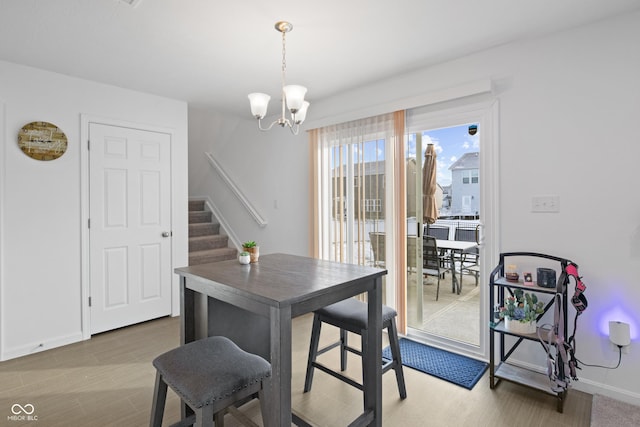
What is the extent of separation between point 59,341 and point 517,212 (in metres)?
4.06

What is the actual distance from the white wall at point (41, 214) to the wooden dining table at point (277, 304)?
195cm

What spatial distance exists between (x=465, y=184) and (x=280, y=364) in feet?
10.9

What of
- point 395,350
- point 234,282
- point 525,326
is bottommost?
point 395,350

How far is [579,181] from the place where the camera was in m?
2.22

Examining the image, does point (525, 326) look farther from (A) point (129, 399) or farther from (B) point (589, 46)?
(A) point (129, 399)

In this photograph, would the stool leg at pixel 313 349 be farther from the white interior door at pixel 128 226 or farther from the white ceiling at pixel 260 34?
the white interior door at pixel 128 226

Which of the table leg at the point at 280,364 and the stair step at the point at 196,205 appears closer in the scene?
the table leg at the point at 280,364

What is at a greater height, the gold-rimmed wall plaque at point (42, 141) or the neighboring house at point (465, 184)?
the gold-rimmed wall plaque at point (42, 141)

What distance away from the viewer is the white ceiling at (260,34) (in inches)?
77.7

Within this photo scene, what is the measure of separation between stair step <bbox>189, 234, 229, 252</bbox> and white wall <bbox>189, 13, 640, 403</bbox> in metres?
3.56

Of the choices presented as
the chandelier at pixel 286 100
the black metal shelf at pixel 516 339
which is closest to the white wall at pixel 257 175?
the chandelier at pixel 286 100

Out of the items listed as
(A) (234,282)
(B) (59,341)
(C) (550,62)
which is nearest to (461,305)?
(C) (550,62)

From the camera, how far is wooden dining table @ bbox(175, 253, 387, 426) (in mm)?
1311

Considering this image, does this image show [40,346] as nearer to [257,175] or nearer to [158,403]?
[158,403]
